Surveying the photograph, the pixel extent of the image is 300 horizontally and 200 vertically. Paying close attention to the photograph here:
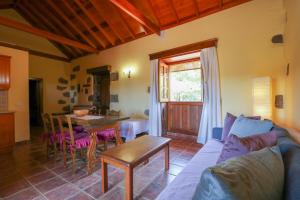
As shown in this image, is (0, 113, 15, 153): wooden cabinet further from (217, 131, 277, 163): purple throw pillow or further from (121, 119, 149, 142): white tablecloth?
(217, 131, 277, 163): purple throw pillow

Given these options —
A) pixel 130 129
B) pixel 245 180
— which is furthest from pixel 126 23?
pixel 245 180

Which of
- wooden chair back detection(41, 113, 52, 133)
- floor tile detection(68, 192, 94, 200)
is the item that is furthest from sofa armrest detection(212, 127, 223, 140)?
wooden chair back detection(41, 113, 52, 133)

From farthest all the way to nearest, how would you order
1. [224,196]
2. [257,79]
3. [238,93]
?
[238,93] → [257,79] → [224,196]

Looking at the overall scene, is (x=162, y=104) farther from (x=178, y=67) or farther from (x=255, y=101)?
(x=255, y=101)

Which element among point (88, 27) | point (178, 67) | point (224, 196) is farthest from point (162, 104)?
point (224, 196)

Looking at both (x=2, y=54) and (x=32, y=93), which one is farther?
(x=32, y=93)

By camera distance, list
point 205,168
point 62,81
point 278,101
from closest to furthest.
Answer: point 205,168
point 278,101
point 62,81

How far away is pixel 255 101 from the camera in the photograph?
104 inches

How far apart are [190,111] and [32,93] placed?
265 inches

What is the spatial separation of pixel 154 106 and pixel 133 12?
232 centimetres

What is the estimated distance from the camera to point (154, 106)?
4.12m

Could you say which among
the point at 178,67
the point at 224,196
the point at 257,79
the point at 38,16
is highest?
the point at 38,16

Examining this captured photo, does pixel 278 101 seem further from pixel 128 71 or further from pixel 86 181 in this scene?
pixel 128 71

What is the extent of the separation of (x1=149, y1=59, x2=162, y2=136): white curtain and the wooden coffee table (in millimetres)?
1934
